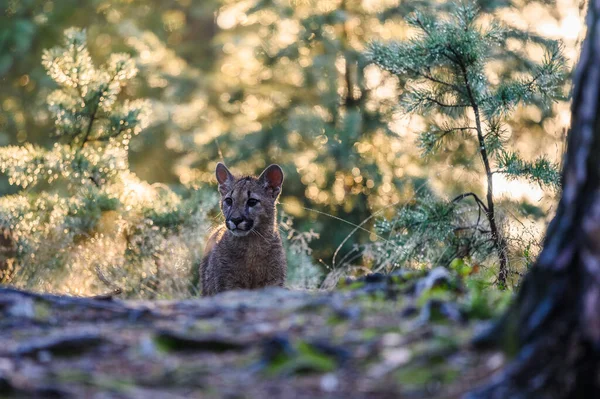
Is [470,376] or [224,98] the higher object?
[224,98]

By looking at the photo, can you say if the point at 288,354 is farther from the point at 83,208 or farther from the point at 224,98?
the point at 224,98

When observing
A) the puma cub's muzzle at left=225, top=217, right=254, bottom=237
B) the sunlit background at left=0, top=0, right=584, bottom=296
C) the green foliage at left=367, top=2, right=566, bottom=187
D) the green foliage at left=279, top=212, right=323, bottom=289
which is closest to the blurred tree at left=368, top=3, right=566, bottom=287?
the green foliage at left=367, top=2, right=566, bottom=187

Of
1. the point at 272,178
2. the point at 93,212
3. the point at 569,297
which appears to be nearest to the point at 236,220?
the point at 272,178

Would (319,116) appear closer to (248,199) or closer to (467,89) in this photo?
(248,199)

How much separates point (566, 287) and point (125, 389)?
169cm

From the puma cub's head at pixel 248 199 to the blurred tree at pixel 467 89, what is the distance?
4.06 feet

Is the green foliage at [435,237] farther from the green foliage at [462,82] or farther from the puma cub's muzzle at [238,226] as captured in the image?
the puma cub's muzzle at [238,226]

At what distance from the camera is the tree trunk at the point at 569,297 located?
3473 millimetres

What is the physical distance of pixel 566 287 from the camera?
3645mm

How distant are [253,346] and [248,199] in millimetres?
4483

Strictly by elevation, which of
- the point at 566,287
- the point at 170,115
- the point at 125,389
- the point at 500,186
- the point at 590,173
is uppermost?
the point at 170,115

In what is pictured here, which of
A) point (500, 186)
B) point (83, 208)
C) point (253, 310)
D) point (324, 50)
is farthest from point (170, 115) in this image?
point (253, 310)

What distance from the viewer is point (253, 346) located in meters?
4.06

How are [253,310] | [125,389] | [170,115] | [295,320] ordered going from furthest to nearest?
[170,115]
[253,310]
[295,320]
[125,389]
